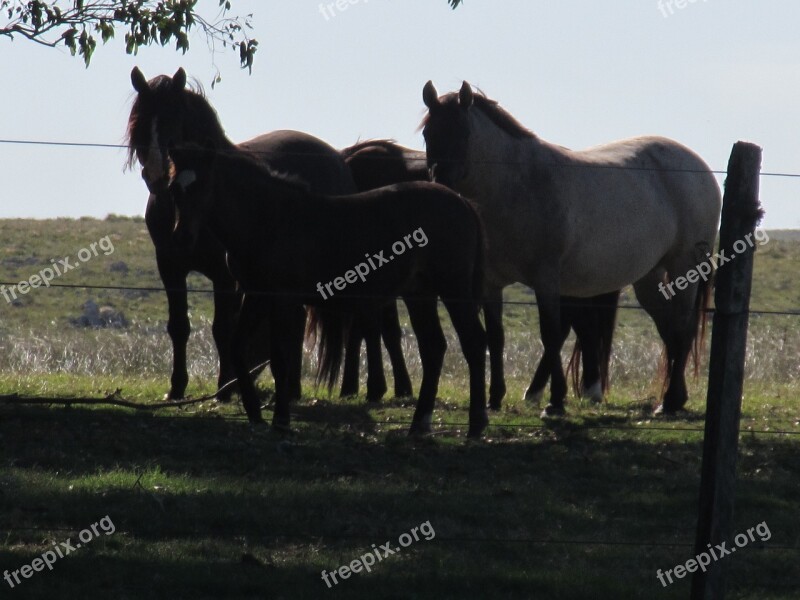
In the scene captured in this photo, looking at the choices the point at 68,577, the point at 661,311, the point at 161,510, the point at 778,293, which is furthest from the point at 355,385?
the point at 778,293

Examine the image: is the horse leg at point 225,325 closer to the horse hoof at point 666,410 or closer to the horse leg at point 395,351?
the horse leg at point 395,351

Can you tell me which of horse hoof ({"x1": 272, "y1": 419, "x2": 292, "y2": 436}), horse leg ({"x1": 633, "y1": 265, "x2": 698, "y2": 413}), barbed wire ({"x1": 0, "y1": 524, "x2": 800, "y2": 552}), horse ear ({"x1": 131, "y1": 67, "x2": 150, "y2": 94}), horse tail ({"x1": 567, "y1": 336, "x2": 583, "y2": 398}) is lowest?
barbed wire ({"x1": 0, "y1": 524, "x2": 800, "y2": 552})

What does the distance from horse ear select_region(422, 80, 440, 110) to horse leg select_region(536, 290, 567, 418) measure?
1806 mm

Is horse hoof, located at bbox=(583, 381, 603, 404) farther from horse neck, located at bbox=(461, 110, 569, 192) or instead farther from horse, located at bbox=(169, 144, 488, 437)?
horse, located at bbox=(169, 144, 488, 437)

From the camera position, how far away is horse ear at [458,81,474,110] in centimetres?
1009

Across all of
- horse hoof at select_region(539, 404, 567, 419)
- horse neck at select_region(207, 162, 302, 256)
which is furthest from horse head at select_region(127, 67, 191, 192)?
horse hoof at select_region(539, 404, 567, 419)

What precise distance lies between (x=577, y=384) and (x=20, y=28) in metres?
6.13

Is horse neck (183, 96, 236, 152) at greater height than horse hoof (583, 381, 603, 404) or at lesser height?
greater

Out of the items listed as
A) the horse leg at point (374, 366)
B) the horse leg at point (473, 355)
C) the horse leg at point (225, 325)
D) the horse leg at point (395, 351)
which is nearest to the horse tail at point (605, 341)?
the horse leg at point (395, 351)

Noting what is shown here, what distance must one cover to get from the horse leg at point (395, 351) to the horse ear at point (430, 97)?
2.19 m

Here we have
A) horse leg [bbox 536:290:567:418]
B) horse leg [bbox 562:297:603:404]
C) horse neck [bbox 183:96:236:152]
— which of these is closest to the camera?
horse neck [bbox 183:96:236:152]

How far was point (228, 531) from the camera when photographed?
629cm

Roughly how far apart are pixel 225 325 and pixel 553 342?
2.78m

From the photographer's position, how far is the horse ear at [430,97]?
395 inches
